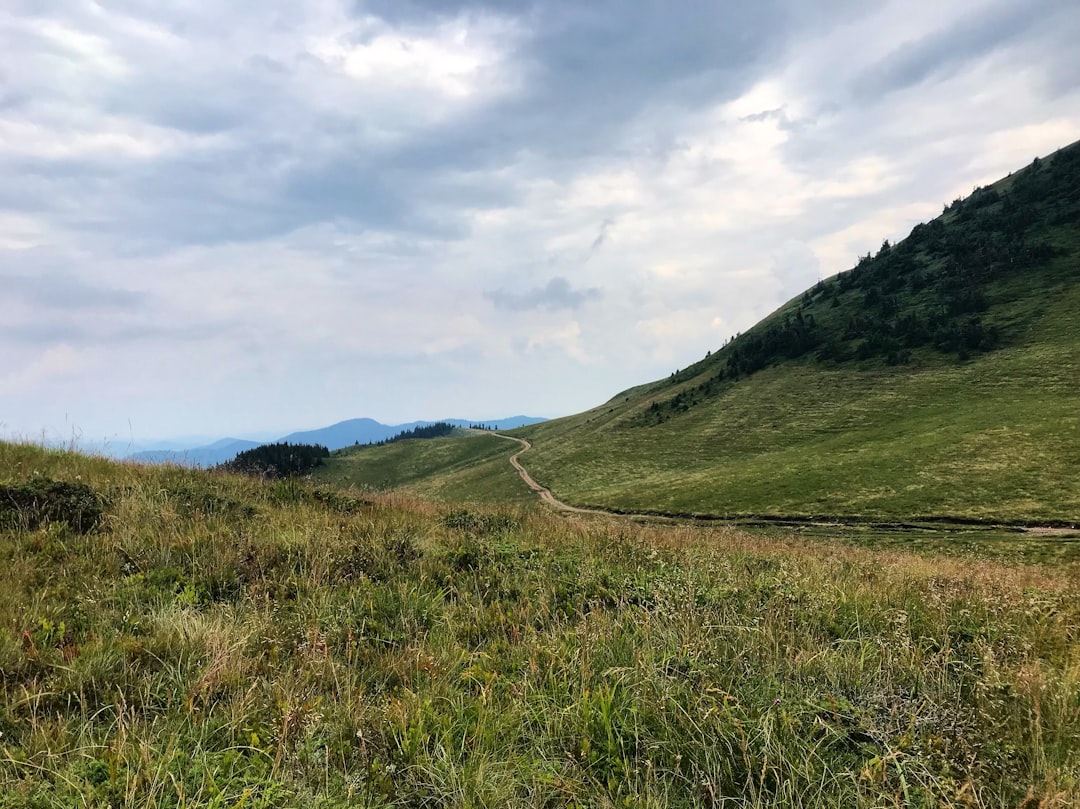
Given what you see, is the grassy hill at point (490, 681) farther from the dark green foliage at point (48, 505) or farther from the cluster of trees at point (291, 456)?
the cluster of trees at point (291, 456)

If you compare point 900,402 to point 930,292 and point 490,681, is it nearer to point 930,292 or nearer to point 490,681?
point 930,292

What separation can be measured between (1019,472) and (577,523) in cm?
5238

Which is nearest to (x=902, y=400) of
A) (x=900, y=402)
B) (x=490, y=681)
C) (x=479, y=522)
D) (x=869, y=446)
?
(x=900, y=402)

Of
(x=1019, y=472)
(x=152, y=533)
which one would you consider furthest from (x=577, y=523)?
(x=1019, y=472)

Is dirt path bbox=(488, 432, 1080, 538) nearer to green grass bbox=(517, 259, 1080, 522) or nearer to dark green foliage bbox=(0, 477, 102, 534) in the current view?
green grass bbox=(517, 259, 1080, 522)

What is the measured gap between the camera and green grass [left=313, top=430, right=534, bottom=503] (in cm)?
10056

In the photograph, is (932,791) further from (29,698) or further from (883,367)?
(883,367)

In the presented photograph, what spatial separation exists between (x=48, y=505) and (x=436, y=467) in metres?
142

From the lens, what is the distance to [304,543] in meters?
8.32

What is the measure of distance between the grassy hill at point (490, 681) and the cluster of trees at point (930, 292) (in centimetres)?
10400

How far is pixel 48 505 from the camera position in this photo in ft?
27.9

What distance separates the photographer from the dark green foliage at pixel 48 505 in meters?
8.04

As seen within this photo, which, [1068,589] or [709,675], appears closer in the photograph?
[709,675]

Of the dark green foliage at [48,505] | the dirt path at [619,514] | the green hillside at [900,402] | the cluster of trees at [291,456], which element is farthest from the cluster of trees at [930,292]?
the dark green foliage at [48,505]
